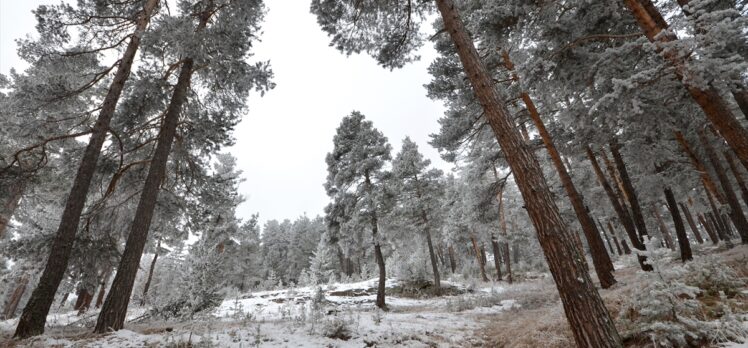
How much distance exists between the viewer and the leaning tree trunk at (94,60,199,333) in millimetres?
6090

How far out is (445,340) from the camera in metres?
6.53

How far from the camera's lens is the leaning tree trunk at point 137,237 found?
6.09 m

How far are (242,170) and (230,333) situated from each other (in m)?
24.1

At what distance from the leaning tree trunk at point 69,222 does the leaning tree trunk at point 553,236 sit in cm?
878

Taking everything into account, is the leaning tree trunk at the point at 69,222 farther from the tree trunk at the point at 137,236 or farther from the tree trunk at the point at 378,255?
the tree trunk at the point at 378,255

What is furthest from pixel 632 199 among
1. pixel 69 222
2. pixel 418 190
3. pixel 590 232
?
pixel 69 222

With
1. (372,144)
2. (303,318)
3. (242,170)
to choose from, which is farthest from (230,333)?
(242,170)

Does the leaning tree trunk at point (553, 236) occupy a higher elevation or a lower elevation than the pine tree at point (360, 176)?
lower

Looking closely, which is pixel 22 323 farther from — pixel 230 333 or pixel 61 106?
pixel 61 106

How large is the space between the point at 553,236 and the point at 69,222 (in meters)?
9.44

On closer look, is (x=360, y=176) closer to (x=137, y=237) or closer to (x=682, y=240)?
(x=137, y=237)

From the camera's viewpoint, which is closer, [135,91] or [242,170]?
[135,91]

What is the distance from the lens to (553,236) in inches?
164

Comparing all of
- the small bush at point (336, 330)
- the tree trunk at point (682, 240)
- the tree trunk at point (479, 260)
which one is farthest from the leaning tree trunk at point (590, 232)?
the tree trunk at point (479, 260)
